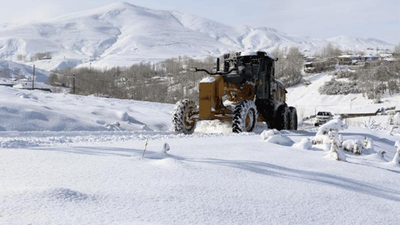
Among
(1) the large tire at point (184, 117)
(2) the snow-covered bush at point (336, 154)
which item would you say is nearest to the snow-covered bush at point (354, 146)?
(2) the snow-covered bush at point (336, 154)

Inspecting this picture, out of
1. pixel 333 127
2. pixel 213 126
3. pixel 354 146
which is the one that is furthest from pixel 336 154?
pixel 213 126

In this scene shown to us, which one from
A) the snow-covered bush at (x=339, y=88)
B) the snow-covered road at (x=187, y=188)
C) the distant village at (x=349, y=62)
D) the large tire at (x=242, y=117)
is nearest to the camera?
the snow-covered road at (x=187, y=188)

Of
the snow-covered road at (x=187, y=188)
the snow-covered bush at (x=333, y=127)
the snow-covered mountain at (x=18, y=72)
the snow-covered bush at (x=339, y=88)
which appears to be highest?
the snow-covered mountain at (x=18, y=72)

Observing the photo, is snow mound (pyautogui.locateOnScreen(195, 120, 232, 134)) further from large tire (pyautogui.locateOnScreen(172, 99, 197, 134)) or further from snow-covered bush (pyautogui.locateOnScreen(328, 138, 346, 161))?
snow-covered bush (pyautogui.locateOnScreen(328, 138, 346, 161))

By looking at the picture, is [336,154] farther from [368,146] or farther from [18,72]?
[18,72]

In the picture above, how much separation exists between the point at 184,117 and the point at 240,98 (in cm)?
183

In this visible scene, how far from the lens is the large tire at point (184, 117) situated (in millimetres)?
10734

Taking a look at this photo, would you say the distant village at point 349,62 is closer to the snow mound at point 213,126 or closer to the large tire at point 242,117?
the snow mound at point 213,126

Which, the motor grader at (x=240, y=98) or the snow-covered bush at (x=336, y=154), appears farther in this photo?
the motor grader at (x=240, y=98)

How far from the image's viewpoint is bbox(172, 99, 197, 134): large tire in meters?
10.7

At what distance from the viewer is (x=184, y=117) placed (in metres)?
10.9

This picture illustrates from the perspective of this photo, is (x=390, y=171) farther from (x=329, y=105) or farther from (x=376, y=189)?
(x=329, y=105)

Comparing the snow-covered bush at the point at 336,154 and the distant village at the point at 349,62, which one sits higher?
the distant village at the point at 349,62

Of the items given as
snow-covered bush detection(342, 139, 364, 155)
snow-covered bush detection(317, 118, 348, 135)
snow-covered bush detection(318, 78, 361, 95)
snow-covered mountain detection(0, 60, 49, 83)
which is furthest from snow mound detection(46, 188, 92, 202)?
snow-covered mountain detection(0, 60, 49, 83)
